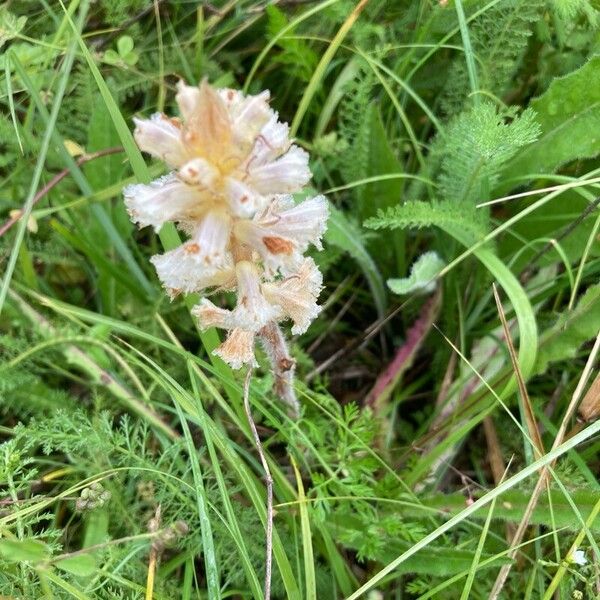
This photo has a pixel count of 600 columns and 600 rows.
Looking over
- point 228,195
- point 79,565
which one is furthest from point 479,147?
point 79,565

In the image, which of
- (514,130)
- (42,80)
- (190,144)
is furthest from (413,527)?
(42,80)

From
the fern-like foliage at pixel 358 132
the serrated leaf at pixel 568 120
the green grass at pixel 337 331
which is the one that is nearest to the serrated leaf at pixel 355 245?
the green grass at pixel 337 331

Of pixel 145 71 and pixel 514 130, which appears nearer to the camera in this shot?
pixel 514 130

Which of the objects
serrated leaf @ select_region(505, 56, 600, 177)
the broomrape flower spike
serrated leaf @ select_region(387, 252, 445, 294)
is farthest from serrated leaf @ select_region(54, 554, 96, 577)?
serrated leaf @ select_region(505, 56, 600, 177)

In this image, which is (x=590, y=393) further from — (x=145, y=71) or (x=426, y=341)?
(x=145, y=71)

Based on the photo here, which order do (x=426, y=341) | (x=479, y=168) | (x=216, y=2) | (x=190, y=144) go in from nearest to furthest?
(x=190, y=144)
(x=479, y=168)
(x=426, y=341)
(x=216, y=2)

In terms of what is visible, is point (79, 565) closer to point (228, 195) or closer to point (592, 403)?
point (228, 195)

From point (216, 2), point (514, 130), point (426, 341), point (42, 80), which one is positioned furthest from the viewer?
point (216, 2)
